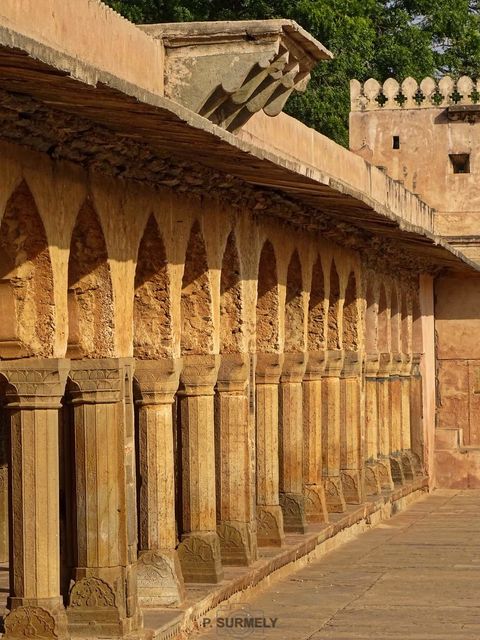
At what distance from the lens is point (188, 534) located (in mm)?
13539

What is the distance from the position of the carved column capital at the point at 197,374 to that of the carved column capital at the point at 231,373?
3.48 feet

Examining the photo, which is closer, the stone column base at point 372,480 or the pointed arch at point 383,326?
the stone column base at point 372,480

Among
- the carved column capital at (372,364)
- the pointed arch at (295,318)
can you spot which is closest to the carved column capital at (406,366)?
the carved column capital at (372,364)

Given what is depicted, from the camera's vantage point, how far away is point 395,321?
2473 centimetres

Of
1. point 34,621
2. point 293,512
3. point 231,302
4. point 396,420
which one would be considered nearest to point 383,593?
point 231,302

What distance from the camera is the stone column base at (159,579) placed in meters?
12.1

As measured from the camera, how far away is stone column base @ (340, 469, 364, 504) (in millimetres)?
20297

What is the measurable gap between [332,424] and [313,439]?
126cm

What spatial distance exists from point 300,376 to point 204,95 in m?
4.75

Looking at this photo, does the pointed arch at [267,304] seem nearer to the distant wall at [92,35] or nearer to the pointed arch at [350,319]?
the distant wall at [92,35]

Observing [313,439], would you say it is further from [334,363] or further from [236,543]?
[236,543]

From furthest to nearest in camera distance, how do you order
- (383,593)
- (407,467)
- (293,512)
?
(407,467) < (293,512) < (383,593)

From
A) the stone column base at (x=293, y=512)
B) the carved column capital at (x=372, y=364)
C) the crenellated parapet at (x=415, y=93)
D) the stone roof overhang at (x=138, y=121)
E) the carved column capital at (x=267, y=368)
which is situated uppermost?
the crenellated parapet at (x=415, y=93)

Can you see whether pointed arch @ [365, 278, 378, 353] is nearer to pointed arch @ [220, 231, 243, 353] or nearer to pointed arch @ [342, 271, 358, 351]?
pointed arch @ [342, 271, 358, 351]
